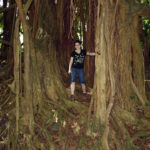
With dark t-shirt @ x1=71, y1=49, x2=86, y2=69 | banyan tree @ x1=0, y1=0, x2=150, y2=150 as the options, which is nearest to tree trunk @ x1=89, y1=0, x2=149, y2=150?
banyan tree @ x1=0, y1=0, x2=150, y2=150

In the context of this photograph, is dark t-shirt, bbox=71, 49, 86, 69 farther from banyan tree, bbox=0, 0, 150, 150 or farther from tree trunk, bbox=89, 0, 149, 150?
tree trunk, bbox=89, 0, 149, 150

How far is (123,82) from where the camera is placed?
10.5 feet

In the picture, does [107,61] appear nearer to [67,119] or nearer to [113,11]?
[113,11]

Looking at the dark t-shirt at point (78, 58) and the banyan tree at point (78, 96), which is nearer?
the banyan tree at point (78, 96)

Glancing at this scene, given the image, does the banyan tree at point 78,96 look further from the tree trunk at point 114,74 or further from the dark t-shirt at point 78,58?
the dark t-shirt at point 78,58

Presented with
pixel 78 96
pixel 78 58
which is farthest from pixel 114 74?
pixel 78 96

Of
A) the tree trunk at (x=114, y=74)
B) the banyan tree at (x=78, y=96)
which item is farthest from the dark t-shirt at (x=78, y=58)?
the tree trunk at (x=114, y=74)

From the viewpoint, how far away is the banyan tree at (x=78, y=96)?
290cm

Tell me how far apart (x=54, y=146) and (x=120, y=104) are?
1.25m

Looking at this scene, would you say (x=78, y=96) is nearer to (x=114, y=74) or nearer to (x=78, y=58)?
(x=78, y=58)

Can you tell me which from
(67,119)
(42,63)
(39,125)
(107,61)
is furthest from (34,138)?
(107,61)

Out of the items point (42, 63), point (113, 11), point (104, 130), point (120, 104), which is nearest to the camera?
point (104, 130)

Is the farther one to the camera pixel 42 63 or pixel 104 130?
pixel 42 63

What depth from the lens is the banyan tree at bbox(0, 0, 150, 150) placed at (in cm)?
290
